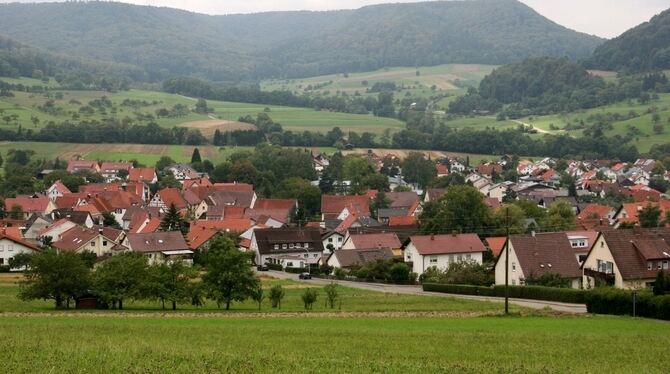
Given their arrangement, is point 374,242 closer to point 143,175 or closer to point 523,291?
point 523,291

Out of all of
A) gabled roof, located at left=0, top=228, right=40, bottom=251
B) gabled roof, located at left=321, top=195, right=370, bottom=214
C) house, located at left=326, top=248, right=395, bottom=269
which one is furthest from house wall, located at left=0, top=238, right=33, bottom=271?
gabled roof, located at left=321, top=195, right=370, bottom=214

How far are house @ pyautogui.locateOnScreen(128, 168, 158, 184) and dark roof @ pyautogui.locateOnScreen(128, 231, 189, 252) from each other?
47183 mm

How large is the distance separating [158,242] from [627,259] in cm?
3627

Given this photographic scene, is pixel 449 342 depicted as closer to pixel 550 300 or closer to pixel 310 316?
pixel 310 316

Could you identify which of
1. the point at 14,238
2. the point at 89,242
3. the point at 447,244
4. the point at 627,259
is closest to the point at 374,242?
the point at 447,244

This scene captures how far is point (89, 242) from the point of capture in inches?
2817

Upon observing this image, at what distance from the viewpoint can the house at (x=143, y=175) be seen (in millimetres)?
118625

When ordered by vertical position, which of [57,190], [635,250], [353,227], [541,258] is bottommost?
[541,258]

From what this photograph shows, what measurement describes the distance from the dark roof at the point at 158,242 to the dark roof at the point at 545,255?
91.9 feet

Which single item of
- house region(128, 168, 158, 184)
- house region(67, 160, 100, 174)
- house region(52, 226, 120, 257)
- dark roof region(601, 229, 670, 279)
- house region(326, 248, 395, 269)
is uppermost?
house region(67, 160, 100, 174)

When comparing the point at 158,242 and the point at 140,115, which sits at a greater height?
the point at 140,115

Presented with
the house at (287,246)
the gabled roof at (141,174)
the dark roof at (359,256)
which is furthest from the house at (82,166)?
the dark roof at (359,256)

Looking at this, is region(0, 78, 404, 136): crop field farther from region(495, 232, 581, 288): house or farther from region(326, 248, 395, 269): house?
region(495, 232, 581, 288): house

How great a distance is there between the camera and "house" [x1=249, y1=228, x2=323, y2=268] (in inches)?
2906
